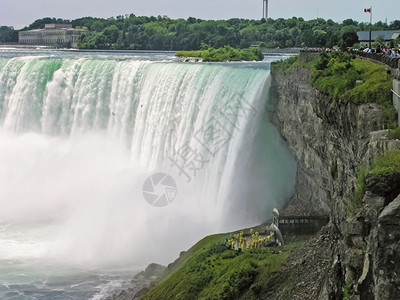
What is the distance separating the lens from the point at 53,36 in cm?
11438

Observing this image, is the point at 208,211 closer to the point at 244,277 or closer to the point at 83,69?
the point at 244,277

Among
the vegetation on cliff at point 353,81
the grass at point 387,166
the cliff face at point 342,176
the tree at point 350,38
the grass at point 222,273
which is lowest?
the grass at point 222,273

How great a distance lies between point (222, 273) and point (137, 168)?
1444 cm

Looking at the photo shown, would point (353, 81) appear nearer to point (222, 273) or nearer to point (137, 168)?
point (222, 273)

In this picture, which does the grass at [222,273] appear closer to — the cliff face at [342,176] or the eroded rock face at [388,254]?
the cliff face at [342,176]

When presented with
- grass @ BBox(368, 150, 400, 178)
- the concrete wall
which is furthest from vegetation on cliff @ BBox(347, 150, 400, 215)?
the concrete wall

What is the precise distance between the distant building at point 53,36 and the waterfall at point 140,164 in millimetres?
67833

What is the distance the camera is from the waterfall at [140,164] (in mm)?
26469

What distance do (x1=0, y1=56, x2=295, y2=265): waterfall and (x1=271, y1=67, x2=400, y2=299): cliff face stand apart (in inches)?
67.6

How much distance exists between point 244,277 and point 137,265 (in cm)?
753

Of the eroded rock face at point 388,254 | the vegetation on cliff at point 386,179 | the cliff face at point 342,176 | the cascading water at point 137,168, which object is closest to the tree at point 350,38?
the cascading water at point 137,168

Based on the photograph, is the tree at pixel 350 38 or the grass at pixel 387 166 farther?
the tree at pixel 350 38

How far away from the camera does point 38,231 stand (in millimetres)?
28188

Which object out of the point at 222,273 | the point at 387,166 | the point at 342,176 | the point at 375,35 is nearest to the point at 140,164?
the point at 222,273
